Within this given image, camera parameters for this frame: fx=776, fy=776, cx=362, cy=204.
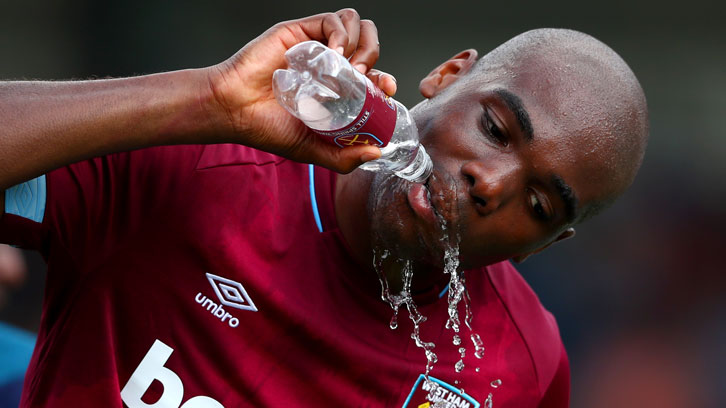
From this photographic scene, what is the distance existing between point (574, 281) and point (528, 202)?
164 inches

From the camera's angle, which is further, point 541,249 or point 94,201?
point 541,249

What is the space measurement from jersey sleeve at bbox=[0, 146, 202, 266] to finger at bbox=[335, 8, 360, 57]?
56cm

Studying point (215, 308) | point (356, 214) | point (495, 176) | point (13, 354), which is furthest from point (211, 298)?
point (13, 354)

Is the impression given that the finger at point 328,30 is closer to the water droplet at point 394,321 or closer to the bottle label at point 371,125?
the bottle label at point 371,125

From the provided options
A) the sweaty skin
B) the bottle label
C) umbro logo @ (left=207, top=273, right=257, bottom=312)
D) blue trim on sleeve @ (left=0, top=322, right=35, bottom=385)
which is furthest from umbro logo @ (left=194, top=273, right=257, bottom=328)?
blue trim on sleeve @ (left=0, top=322, right=35, bottom=385)

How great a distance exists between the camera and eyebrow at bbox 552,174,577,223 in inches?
83.9

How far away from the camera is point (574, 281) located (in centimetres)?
610

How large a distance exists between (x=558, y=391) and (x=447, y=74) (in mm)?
1096

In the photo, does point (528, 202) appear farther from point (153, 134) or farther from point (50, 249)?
point (50, 249)

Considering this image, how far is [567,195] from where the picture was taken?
2164mm

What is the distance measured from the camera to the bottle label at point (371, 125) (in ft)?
5.37

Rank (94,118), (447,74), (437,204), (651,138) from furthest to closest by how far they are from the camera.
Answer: (651,138) → (447,74) → (437,204) → (94,118)

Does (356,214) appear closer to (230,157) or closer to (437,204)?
(437,204)

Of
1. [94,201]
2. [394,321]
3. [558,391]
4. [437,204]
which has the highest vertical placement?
[94,201]
